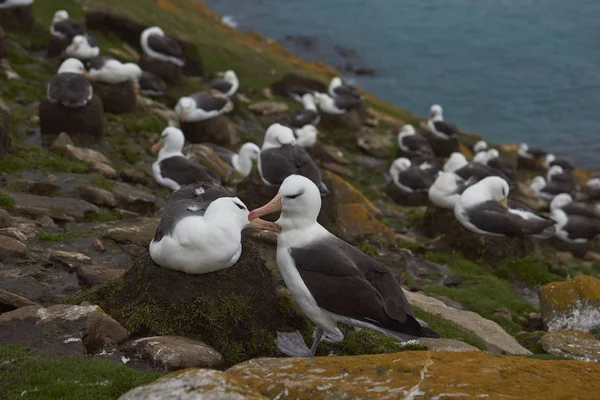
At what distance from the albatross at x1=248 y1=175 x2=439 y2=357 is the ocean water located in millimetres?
38127

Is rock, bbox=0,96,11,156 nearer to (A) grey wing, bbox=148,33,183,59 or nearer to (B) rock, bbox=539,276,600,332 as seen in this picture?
(A) grey wing, bbox=148,33,183,59

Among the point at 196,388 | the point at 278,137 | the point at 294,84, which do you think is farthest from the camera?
the point at 294,84

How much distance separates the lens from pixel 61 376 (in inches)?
248

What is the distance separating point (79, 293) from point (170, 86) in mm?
19009

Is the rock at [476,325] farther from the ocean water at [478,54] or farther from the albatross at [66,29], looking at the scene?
the ocean water at [478,54]

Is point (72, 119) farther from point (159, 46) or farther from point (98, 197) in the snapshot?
point (159, 46)

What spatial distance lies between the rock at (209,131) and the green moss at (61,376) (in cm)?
1507

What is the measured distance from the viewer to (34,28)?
28.0 meters

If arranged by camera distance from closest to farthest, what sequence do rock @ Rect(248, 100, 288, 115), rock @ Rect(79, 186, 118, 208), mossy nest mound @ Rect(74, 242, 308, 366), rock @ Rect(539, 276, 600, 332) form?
1. mossy nest mound @ Rect(74, 242, 308, 366)
2. rock @ Rect(539, 276, 600, 332)
3. rock @ Rect(79, 186, 118, 208)
4. rock @ Rect(248, 100, 288, 115)

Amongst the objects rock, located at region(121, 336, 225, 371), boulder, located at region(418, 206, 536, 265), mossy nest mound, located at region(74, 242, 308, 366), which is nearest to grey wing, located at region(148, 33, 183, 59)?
boulder, located at region(418, 206, 536, 265)

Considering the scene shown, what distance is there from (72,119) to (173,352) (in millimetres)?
11841

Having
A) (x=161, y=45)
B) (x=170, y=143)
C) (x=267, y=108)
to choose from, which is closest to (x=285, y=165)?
(x=170, y=143)

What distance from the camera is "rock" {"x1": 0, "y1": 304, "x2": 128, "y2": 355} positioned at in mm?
7090

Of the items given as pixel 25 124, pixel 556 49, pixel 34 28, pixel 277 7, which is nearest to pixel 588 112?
pixel 556 49
